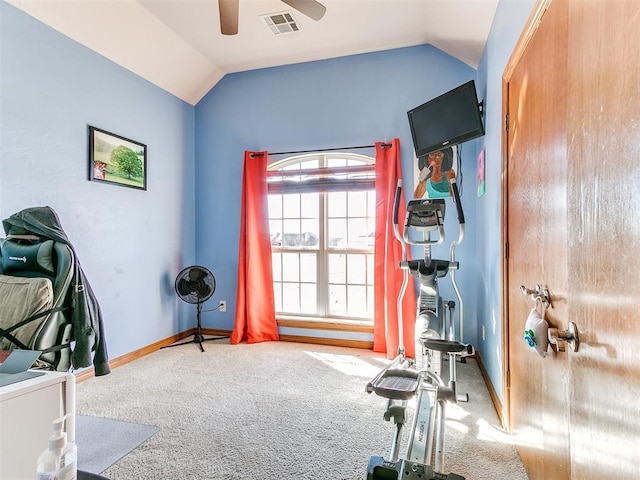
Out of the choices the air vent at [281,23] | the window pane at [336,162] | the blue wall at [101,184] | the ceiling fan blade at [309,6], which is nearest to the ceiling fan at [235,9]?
the ceiling fan blade at [309,6]

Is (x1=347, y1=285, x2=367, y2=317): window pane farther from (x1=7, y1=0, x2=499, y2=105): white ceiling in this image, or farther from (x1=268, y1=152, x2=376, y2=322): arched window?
(x1=7, y1=0, x2=499, y2=105): white ceiling

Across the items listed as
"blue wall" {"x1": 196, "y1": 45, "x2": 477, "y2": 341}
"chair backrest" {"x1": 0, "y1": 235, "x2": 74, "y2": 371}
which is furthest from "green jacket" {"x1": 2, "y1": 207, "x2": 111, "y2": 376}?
"blue wall" {"x1": 196, "y1": 45, "x2": 477, "y2": 341}

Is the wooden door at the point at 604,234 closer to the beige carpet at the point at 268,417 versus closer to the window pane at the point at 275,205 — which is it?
the beige carpet at the point at 268,417

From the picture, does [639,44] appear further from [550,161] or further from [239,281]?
[239,281]

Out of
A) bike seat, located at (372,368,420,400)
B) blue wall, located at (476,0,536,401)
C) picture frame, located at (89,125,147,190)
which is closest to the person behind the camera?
bike seat, located at (372,368,420,400)

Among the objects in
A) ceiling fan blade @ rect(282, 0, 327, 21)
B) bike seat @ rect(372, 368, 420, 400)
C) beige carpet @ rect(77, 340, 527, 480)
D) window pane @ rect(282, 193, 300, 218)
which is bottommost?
beige carpet @ rect(77, 340, 527, 480)

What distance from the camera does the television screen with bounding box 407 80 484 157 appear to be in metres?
2.67

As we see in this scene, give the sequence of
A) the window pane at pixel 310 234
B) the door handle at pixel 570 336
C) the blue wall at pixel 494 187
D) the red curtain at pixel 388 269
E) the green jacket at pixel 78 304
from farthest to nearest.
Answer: the window pane at pixel 310 234 < the red curtain at pixel 388 269 < the blue wall at pixel 494 187 < the green jacket at pixel 78 304 < the door handle at pixel 570 336

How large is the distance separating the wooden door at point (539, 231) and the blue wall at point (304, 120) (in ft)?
5.13

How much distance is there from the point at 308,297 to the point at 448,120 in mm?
2417

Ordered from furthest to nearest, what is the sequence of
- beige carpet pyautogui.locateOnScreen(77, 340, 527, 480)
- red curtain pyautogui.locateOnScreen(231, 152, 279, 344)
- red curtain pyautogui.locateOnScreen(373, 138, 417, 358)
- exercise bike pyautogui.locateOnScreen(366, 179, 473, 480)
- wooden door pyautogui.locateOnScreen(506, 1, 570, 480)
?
1. red curtain pyautogui.locateOnScreen(231, 152, 279, 344)
2. red curtain pyautogui.locateOnScreen(373, 138, 417, 358)
3. beige carpet pyautogui.locateOnScreen(77, 340, 527, 480)
4. exercise bike pyautogui.locateOnScreen(366, 179, 473, 480)
5. wooden door pyautogui.locateOnScreen(506, 1, 570, 480)

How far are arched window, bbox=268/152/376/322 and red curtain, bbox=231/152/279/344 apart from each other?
0.18 meters

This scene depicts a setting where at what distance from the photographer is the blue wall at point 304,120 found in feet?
11.5

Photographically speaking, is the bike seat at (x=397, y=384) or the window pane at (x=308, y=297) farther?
the window pane at (x=308, y=297)
